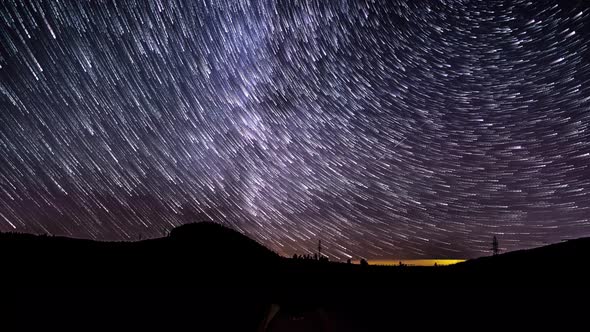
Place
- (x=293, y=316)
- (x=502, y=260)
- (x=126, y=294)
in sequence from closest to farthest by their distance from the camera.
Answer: (x=293, y=316)
(x=126, y=294)
(x=502, y=260)

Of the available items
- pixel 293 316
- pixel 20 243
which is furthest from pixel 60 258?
pixel 293 316

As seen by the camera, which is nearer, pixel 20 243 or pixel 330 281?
pixel 20 243

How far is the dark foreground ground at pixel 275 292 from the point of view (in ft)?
27.4

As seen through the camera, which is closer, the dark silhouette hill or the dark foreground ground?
the dark foreground ground

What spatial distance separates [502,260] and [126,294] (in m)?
9.09

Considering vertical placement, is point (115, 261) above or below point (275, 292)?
above

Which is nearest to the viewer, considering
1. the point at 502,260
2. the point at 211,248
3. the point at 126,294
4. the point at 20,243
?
the point at 126,294

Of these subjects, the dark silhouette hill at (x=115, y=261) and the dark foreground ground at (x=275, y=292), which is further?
the dark silhouette hill at (x=115, y=261)

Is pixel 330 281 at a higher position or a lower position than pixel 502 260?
lower

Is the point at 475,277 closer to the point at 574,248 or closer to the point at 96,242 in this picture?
the point at 574,248

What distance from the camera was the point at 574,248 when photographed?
34.7 ft

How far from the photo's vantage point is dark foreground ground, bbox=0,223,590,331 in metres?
8.35

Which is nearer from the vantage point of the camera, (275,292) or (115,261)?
(275,292)

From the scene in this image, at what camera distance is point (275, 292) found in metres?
9.21
